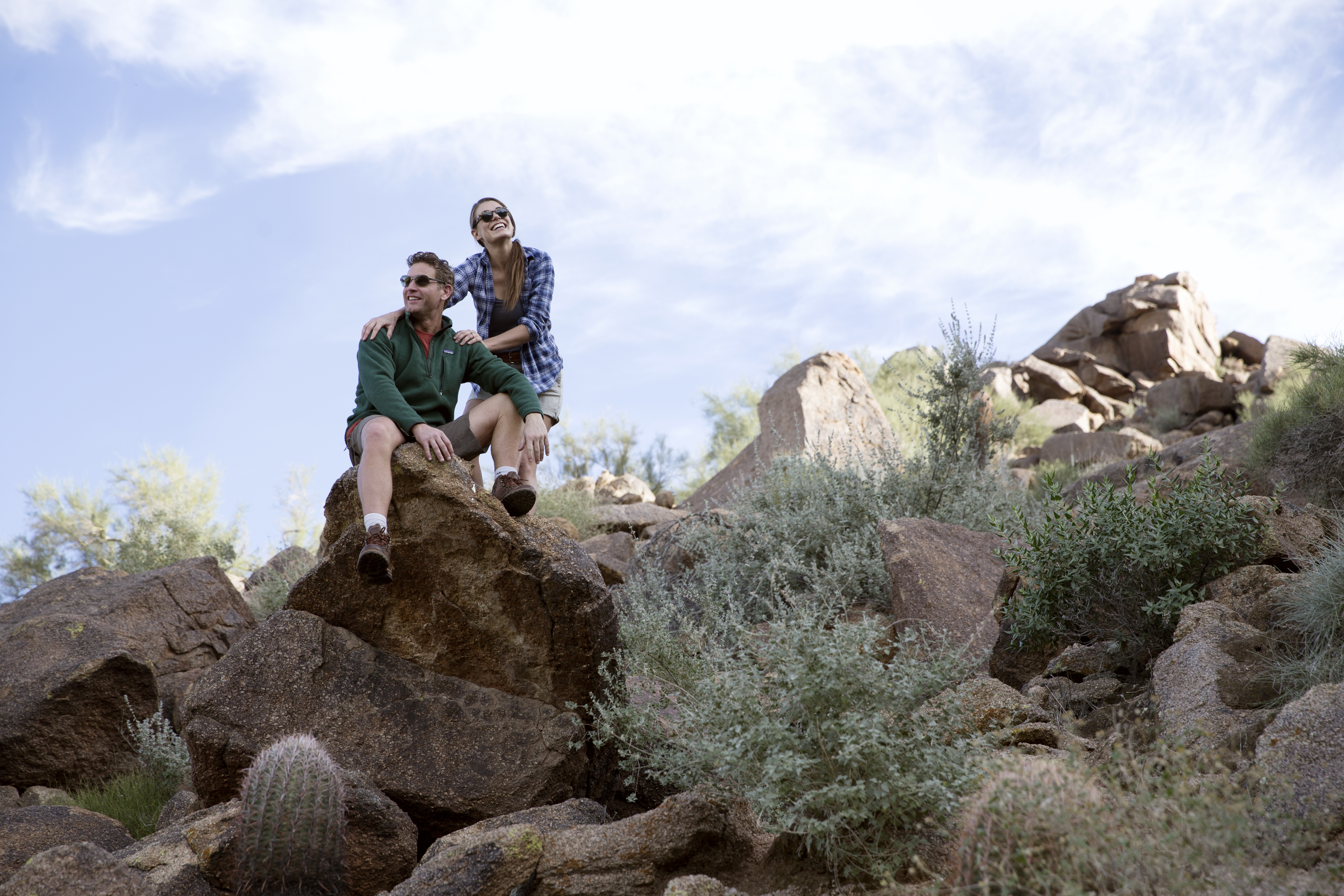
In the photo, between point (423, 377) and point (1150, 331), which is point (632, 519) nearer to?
point (423, 377)

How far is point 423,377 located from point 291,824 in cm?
219

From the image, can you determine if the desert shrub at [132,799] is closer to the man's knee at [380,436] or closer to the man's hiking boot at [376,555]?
the man's hiking boot at [376,555]

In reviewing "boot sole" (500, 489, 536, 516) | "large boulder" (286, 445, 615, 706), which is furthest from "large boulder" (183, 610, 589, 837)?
"boot sole" (500, 489, 536, 516)

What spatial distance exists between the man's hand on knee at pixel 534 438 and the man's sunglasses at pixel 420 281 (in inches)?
34.6

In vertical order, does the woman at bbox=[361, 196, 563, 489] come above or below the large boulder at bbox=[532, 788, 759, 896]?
above

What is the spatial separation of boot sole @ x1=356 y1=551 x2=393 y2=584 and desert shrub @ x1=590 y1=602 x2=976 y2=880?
1.54m

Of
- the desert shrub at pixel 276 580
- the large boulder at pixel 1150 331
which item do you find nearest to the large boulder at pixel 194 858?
the desert shrub at pixel 276 580

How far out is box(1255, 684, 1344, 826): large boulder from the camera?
2.87 metres

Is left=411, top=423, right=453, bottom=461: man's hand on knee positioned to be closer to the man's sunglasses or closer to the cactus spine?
the man's sunglasses

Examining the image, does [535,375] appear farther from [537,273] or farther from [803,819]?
[803,819]

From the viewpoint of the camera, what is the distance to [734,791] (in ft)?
12.0

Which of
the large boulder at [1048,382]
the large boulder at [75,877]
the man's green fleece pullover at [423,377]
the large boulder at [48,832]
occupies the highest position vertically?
the large boulder at [1048,382]

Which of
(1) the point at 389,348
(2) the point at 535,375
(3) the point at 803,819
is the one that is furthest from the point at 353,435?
(3) the point at 803,819

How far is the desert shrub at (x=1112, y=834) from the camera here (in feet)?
7.93
